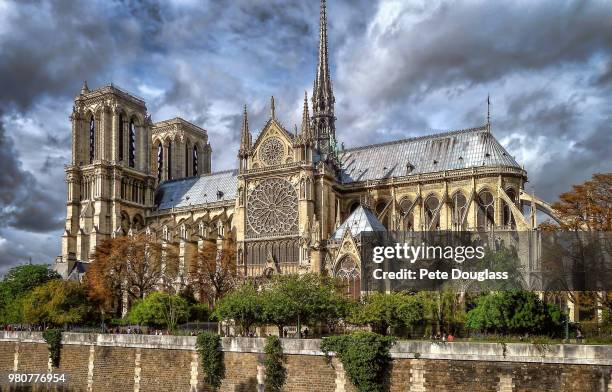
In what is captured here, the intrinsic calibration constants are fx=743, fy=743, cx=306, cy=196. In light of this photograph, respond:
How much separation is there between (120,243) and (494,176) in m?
32.9

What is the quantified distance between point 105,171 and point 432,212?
3641cm

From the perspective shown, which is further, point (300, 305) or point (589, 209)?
point (589, 209)

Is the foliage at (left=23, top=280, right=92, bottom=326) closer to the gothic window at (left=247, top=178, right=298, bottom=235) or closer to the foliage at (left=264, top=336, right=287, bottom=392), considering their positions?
the gothic window at (left=247, top=178, right=298, bottom=235)

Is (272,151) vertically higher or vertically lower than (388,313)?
higher

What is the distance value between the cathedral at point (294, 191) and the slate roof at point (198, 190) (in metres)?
0.17

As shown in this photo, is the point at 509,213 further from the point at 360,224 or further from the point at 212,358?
the point at 212,358

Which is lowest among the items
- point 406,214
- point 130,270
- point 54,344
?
point 54,344

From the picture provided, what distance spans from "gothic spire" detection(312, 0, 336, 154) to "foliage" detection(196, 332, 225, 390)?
128ft

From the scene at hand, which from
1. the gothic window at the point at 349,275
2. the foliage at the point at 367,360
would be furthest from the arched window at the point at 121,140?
the foliage at the point at 367,360

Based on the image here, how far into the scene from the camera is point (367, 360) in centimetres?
3148

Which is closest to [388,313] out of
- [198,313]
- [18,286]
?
[198,313]

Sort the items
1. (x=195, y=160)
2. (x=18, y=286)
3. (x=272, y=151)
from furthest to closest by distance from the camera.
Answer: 1. (x=195, y=160)
2. (x=272, y=151)
3. (x=18, y=286)

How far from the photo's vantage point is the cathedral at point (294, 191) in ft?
200

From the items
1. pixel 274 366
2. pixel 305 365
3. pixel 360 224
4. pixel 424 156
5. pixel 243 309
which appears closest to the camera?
pixel 305 365
